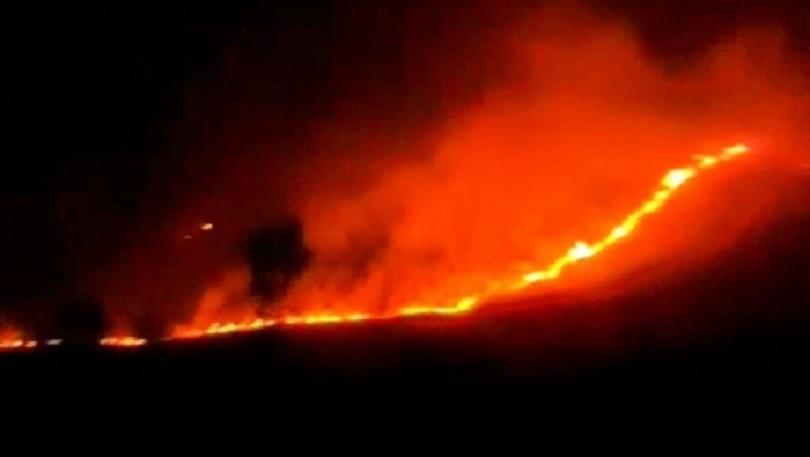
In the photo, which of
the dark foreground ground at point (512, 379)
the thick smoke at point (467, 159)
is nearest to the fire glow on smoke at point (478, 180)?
the thick smoke at point (467, 159)

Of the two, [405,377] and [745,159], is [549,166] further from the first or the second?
[405,377]

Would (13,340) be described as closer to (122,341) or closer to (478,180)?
(122,341)

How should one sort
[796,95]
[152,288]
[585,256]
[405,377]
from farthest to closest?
[152,288] → [796,95] → [585,256] → [405,377]

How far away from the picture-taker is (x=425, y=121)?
353 inches

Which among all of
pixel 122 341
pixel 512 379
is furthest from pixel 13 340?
pixel 512 379

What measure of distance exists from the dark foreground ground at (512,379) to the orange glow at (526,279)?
236 mm

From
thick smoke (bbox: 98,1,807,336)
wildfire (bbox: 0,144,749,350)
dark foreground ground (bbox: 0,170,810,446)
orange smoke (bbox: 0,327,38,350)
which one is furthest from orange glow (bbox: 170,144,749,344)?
orange smoke (bbox: 0,327,38,350)

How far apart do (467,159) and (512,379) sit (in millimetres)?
3474

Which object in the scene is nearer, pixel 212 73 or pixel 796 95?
pixel 796 95

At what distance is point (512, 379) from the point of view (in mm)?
5152

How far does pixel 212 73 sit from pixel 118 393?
4.04 meters

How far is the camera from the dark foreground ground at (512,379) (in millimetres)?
4895

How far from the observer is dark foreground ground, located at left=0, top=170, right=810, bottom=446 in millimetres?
4895

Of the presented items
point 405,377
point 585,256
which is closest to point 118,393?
point 405,377
